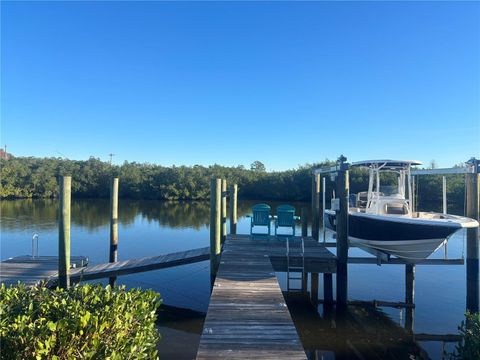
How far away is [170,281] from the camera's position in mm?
11188

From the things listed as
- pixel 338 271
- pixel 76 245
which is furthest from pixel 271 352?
pixel 76 245

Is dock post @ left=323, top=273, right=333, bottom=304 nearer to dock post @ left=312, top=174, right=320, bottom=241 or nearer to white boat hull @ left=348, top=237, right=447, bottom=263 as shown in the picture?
dock post @ left=312, top=174, right=320, bottom=241

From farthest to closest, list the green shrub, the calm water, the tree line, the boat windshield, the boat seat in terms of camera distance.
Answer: the tree line, the boat windshield, the boat seat, the calm water, the green shrub

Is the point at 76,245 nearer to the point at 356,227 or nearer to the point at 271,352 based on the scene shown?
the point at 356,227

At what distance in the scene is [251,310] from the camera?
5.35 meters

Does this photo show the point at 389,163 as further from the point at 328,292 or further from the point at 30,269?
the point at 30,269

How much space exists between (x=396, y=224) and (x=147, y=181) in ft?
157

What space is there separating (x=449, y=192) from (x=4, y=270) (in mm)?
37249

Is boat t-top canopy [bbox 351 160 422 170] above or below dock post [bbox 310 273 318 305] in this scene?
above

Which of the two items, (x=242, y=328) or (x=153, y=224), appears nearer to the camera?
(x=242, y=328)

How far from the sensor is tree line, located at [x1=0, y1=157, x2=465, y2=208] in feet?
159

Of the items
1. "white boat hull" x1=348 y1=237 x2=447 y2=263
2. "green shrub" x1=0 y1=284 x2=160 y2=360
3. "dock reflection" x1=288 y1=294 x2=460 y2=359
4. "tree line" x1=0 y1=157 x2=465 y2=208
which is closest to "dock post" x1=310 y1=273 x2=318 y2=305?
"dock reflection" x1=288 y1=294 x2=460 y2=359

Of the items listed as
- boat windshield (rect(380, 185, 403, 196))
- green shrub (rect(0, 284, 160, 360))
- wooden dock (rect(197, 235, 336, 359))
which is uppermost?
boat windshield (rect(380, 185, 403, 196))

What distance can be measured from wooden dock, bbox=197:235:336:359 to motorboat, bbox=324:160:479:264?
4.04ft
